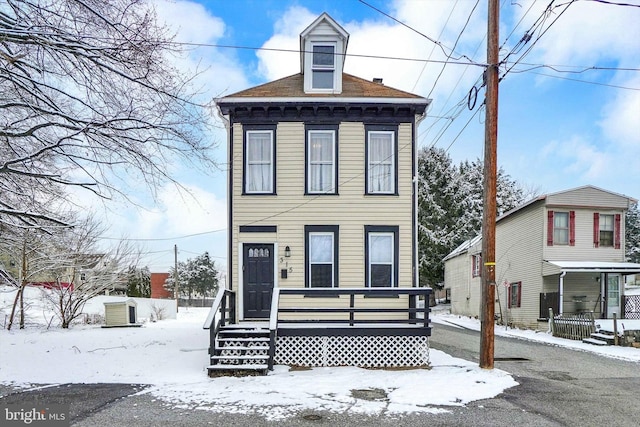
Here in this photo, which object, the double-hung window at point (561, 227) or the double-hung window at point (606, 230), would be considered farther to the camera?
the double-hung window at point (606, 230)

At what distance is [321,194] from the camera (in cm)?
1091

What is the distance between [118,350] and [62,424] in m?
5.58

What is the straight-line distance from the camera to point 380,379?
7.80 m

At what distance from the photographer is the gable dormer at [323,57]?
1116 cm

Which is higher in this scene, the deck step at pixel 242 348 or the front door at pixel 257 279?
the front door at pixel 257 279

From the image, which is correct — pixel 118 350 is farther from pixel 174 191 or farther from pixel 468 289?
pixel 468 289

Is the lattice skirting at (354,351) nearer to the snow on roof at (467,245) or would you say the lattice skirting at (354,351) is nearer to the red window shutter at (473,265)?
the snow on roof at (467,245)

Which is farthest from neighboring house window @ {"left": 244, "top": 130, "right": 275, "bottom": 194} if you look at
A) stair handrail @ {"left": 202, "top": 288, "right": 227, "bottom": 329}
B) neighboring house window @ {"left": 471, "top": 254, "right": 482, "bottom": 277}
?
neighboring house window @ {"left": 471, "top": 254, "right": 482, "bottom": 277}

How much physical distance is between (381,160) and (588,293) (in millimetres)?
12604

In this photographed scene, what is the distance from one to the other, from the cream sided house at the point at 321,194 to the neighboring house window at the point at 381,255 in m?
0.02

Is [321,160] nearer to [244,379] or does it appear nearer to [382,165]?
[382,165]

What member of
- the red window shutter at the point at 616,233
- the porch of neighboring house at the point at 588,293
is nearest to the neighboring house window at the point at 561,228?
the porch of neighboring house at the point at 588,293

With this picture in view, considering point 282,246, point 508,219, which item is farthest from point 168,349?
point 508,219

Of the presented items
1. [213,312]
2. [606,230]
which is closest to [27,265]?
[213,312]
